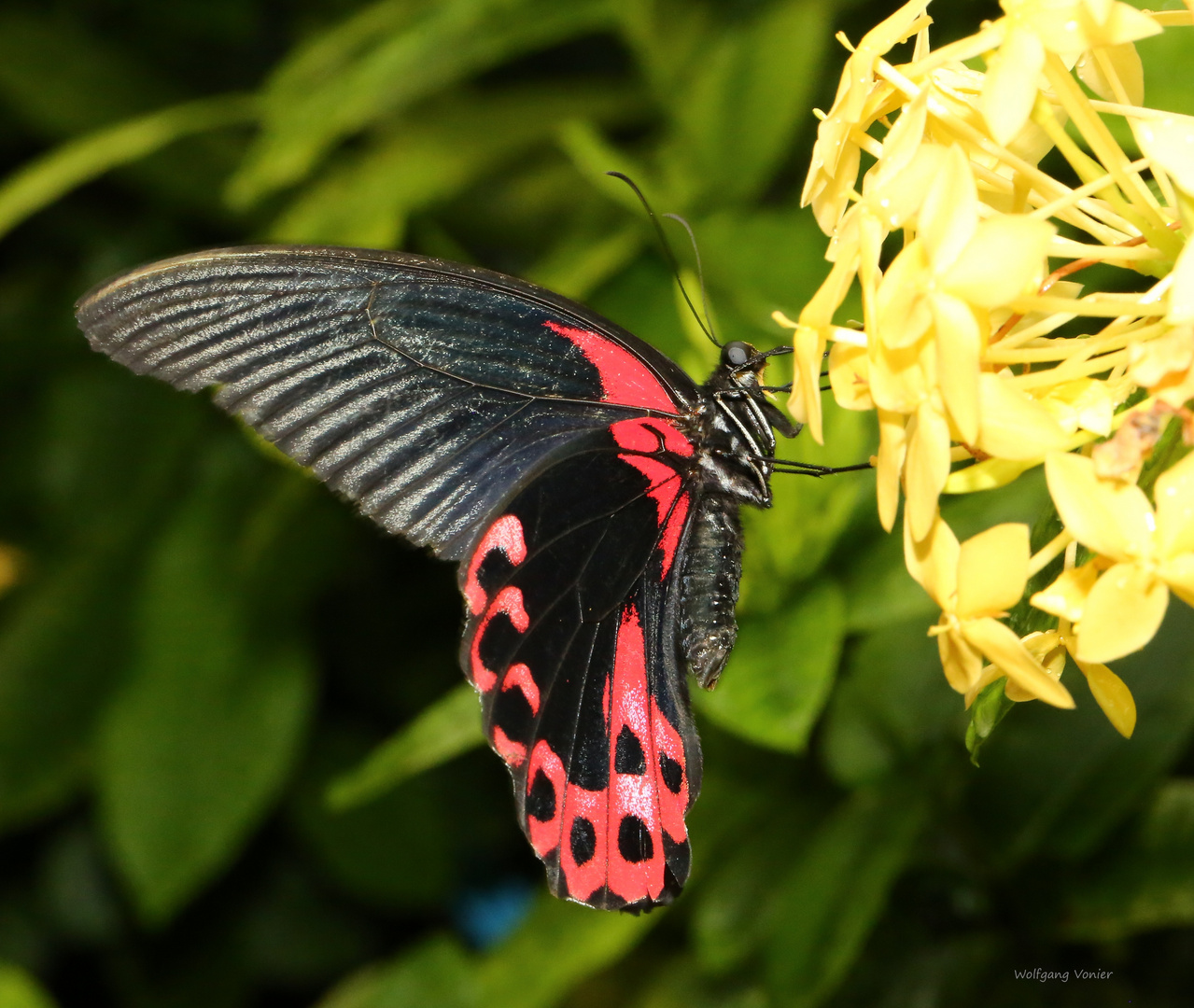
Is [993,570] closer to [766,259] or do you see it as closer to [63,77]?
[766,259]

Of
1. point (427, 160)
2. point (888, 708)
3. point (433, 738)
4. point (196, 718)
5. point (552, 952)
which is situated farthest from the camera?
point (196, 718)

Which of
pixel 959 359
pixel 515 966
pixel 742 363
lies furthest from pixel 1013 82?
pixel 515 966

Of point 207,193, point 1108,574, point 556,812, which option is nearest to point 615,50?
point 207,193

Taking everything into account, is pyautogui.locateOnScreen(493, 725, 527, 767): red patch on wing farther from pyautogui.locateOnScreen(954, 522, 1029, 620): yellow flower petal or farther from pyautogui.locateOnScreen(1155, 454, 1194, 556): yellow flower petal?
pyautogui.locateOnScreen(1155, 454, 1194, 556): yellow flower petal

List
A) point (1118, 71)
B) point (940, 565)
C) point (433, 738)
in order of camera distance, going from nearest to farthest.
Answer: point (940, 565) < point (1118, 71) < point (433, 738)

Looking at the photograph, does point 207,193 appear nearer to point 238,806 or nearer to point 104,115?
point 104,115
